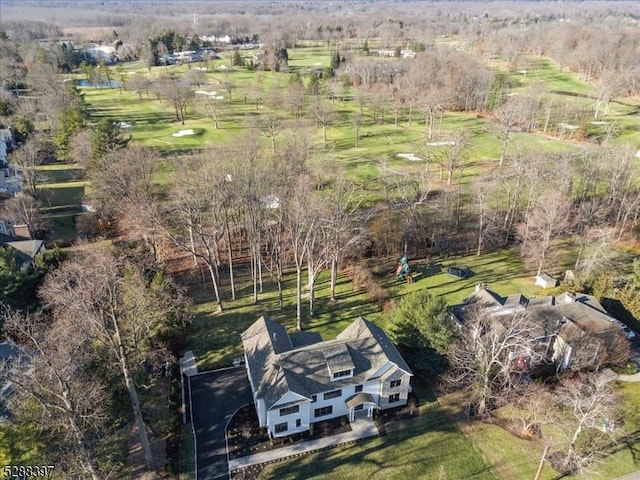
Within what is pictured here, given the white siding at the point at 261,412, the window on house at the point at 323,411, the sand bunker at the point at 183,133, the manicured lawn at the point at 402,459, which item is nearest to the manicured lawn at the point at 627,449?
the manicured lawn at the point at 402,459

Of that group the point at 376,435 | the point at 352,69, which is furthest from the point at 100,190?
the point at 352,69

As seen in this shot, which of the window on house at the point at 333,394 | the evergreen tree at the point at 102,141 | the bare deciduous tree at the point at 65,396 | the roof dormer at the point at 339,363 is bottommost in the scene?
the window on house at the point at 333,394

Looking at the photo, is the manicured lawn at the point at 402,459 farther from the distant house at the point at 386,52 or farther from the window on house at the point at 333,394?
the distant house at the point at 386,52

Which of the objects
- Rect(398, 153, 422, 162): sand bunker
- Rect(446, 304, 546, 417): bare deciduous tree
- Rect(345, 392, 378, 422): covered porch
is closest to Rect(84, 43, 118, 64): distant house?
Rect(398, 153, 422, 162): sand bunker

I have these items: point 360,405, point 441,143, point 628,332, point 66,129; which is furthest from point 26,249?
point 441,143

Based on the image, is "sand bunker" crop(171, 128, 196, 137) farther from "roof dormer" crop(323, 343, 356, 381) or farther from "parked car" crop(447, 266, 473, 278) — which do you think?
"roof dormer" crop(323, 343, 356, 381)

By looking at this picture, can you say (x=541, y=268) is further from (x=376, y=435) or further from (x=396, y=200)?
(x=376, y=435)
